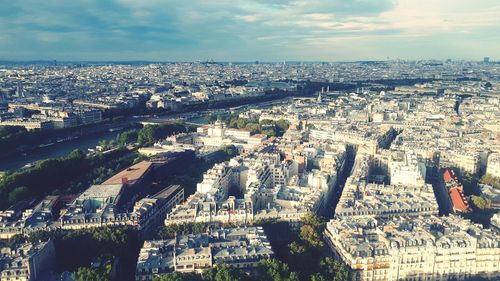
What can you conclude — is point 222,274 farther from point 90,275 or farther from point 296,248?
point 90,275

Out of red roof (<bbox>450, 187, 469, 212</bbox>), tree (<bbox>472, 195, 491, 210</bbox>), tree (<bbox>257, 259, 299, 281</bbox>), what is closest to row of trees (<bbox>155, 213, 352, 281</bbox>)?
tree (<bbox>257, 259, 299, 281</bbox>)

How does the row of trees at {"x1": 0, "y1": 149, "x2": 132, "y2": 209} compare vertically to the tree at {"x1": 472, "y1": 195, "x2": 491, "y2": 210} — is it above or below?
above

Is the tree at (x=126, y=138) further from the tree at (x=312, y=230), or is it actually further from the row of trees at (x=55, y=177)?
the tree at (x=312, y=230)

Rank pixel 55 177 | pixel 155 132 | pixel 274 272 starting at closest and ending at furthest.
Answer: pixel 274 272
pixel 55 177
pixel 155 132

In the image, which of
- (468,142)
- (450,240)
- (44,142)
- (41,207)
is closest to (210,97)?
(44,142)

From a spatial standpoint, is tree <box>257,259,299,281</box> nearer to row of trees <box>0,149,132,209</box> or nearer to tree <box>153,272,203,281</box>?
tree <box>153,272,203,281</box>

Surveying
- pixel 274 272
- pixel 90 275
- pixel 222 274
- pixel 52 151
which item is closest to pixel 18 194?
pixel 90 275

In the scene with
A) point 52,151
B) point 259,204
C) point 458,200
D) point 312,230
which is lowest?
point 52,151

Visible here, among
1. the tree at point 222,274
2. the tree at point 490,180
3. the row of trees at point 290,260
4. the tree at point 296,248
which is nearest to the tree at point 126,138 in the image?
the row of trees at point 290,260
